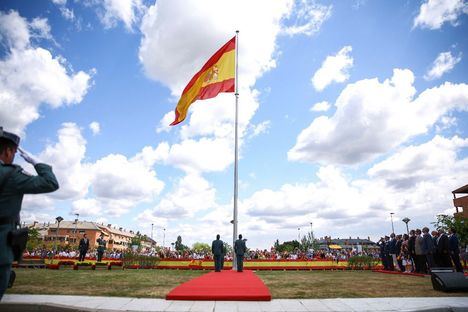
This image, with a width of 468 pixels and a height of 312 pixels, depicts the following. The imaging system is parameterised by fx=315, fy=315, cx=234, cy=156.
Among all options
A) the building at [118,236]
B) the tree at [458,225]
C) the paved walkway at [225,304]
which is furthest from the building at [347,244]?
the building at [118,236]

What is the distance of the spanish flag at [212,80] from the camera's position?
1741 cm

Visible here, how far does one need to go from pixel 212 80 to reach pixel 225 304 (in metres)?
13.3

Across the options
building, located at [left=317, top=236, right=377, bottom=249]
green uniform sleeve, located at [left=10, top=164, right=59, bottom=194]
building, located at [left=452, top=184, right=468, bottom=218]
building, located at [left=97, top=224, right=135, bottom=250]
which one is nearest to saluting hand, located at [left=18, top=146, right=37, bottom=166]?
green uniform sleeve, located at [left=10, top=164, right=59, bottom=194]

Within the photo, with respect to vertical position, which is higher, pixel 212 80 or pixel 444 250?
pixel 212 80

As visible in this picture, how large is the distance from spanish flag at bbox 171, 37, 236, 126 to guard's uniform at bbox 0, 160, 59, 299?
46.7 feet

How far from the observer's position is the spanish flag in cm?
1741

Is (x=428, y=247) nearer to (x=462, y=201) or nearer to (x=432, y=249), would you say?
(x=432, y=249)

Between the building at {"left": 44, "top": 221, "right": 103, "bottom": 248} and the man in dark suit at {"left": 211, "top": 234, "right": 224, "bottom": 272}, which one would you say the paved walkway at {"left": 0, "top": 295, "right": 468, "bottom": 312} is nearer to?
the man in dark suit at {"left": 211, "top": 234, "right": 224, "bottom": 272}

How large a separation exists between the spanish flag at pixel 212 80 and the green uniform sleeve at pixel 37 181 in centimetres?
1414

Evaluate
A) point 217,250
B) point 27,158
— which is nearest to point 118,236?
point 217,250

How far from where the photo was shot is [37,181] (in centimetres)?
319

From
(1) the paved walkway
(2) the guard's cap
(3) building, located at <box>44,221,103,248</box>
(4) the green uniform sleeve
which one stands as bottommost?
(1) the paved walkway

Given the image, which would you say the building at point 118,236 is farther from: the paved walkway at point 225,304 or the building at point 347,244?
the paved walkway at point 225,304

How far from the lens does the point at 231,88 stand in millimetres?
17531
